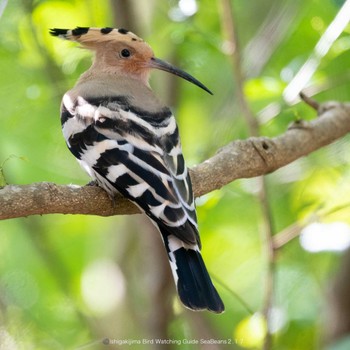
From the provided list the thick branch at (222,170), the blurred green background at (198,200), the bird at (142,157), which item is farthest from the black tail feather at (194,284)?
the blurred green background at (198,200)

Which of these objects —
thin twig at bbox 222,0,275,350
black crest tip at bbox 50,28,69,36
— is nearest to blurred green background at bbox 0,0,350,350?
thin twig at bbox 222,0,275,350

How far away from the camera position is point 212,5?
474 centimetres

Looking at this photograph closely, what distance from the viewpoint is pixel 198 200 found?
12.6 ft

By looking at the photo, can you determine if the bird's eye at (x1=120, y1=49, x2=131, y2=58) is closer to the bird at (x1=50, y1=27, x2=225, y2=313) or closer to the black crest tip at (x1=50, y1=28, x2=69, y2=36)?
the bird at (x1=50, y1=27, x2=225, y2=313)

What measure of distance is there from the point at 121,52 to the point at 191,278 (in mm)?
1458

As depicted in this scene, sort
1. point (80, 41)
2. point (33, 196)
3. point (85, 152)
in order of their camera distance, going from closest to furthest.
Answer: point (33, 196) < point (85, 152) < point (80, 41)

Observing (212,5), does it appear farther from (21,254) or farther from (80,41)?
(21,254)

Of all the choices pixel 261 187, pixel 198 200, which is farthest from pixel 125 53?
pixel 261 187

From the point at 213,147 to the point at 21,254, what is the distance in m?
1.15

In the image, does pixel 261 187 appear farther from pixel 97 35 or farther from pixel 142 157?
pixel 97 35

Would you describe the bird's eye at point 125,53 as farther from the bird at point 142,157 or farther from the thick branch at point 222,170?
the thick branch at point 222,170

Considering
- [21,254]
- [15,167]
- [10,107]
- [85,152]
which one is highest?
[85,152]

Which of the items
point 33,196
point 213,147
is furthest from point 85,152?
point 213,147

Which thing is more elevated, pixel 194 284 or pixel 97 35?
pixel 97 35
